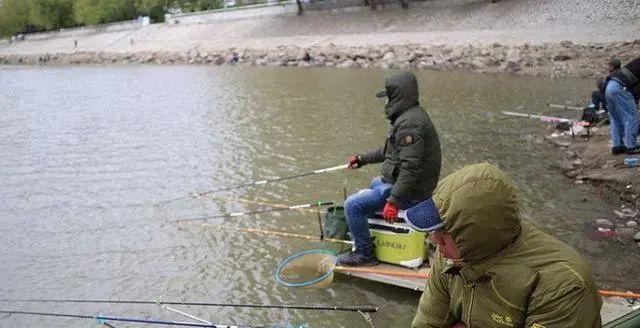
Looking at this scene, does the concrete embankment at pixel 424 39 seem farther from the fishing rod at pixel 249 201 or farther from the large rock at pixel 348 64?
the fishing rod at pixel 249 201

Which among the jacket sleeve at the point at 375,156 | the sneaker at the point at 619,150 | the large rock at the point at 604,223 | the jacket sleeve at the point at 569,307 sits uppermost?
the jacket sleeve at the point at 569,307

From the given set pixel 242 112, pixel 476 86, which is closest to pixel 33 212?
pixel 242 112

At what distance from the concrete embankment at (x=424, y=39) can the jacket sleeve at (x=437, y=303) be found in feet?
81.5

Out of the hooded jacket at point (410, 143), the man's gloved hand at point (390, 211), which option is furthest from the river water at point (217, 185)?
the hooded jacket at point (410, 143)

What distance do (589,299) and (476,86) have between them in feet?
75.2

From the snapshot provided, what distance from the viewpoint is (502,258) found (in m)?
2.91

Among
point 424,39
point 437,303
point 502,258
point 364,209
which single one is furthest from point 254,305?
point 424,39

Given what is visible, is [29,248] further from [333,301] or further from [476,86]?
[476,86]

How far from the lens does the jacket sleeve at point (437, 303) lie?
3422 mm

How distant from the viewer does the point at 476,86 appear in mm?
24516

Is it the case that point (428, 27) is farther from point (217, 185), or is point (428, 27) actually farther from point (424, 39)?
point (217, 185)

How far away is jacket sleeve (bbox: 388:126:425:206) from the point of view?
6523 millimetres

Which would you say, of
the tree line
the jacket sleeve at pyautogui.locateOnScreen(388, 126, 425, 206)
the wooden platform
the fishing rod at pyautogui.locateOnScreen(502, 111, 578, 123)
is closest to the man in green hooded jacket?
the jacket sleeve at pyautogui.locateOnScreen(388, 126, 425, 206)

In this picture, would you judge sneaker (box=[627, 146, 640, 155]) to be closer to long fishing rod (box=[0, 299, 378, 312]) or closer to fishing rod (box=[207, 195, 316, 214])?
fishing rod (box=[207, 195, 316, 214])
